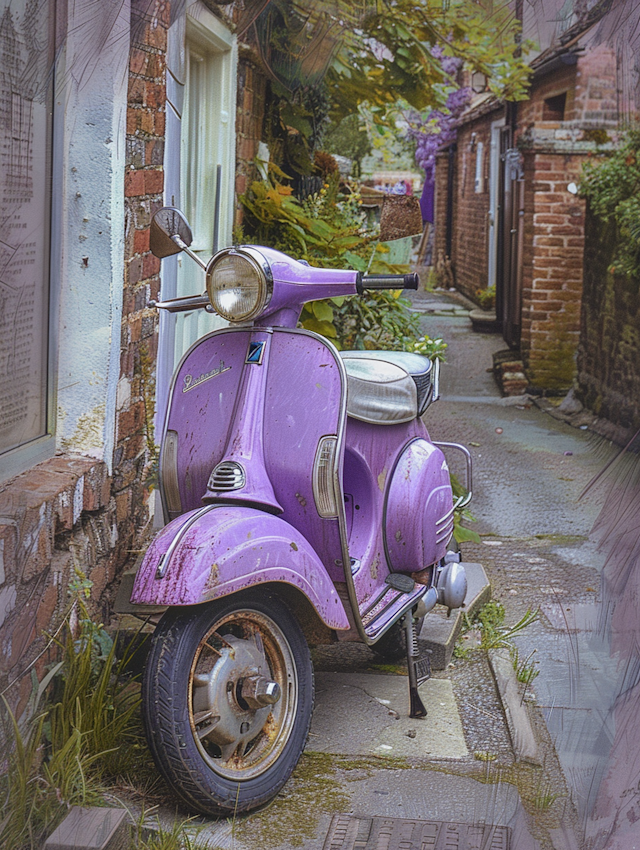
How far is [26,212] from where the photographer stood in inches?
95.7

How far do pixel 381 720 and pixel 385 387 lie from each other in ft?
3.31

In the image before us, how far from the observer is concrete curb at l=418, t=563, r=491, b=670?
10.7 ft

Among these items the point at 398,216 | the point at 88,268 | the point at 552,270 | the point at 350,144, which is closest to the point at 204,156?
the point at 88,268

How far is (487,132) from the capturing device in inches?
558

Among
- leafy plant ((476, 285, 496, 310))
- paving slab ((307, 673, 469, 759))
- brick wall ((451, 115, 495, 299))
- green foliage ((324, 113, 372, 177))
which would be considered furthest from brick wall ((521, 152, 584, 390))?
green foliage ((324, 113, 372, 177))

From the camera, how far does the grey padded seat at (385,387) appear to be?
9.05 feet

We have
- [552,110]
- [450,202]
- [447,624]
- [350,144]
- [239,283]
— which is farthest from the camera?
[450,202]

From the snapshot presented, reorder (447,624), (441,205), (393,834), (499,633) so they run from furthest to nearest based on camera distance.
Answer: (441,205)
(499,633)
(447,624)
(393,834)

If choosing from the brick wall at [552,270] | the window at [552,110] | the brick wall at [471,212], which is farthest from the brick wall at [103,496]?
the brick wall at [471,212]

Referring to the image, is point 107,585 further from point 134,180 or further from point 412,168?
point 412,168

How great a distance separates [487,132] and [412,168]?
12.2m

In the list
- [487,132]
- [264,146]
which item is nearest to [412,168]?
[487,132]

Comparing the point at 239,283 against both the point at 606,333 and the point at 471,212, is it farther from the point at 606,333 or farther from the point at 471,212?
the point at 471,212

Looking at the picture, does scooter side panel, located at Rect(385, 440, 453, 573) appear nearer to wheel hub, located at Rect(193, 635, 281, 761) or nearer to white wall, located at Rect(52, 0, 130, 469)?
wheel hub, located at Rect(193, 635, 281, 761)
